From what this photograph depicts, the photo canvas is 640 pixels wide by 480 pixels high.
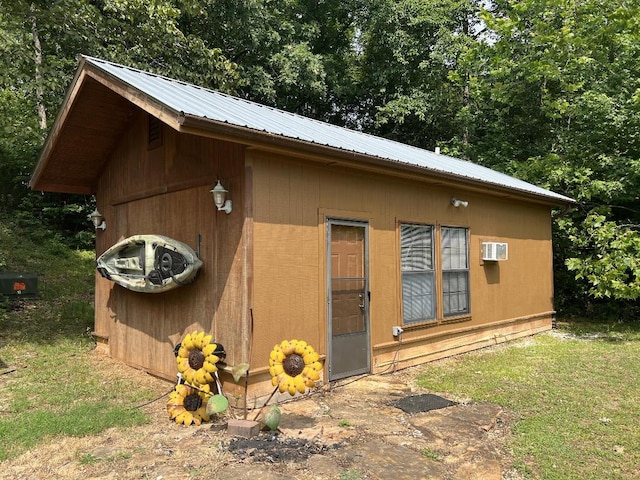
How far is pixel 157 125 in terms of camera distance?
19.4 feet

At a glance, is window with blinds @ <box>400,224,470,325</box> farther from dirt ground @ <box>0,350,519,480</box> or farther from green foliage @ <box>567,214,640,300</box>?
green foliage @ <box>567,214,640,300</box>

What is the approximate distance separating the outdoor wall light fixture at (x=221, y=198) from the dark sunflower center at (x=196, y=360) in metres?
1.32

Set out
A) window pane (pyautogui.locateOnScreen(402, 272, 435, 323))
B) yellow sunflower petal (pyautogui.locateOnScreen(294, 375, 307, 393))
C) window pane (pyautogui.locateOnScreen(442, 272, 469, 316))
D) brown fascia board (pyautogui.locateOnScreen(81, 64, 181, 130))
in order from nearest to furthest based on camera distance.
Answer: yellow sunflower petal (pyautogui.locateOnScreen(294, 375, 307, 393)) < brown fascia board (pyautogui.locateOnScreen(81, 64, 181, 130)) < window pane (pyautogui.locateOnScreen(402, 272, 435, 323)) < window pane (pyautogui.locateOnScreen(442, 272, 469, 316))

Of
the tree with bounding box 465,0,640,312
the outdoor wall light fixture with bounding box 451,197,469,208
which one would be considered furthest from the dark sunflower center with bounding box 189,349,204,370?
the tree with bounding box 465,0,640,312

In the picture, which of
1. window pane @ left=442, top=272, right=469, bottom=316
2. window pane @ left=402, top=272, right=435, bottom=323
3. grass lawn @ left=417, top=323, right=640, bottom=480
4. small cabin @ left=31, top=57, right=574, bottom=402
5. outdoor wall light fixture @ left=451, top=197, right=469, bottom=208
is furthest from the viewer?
outdoor wall light fixture @ left=451, top=197, right=469, bottom=208

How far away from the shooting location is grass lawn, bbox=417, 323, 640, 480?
3514 millimetres

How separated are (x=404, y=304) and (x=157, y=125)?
12.1ft

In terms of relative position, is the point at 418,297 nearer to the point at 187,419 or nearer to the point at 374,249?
the point at 374,249

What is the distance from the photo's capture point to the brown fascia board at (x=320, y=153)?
4.09m

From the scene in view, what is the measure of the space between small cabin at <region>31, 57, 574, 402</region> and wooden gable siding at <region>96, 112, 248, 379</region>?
2 cm

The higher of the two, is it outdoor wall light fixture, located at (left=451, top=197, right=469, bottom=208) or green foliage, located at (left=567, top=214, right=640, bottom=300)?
outdoor wall light fixture, located at (left=451, top=197, right=469, bottom=208)

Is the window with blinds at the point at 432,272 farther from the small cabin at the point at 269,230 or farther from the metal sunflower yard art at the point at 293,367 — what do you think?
the metal sunflower yard art at the point at 293,367

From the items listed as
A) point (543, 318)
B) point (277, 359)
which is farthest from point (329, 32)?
point (277, 359)

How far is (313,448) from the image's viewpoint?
3650 millimetres
